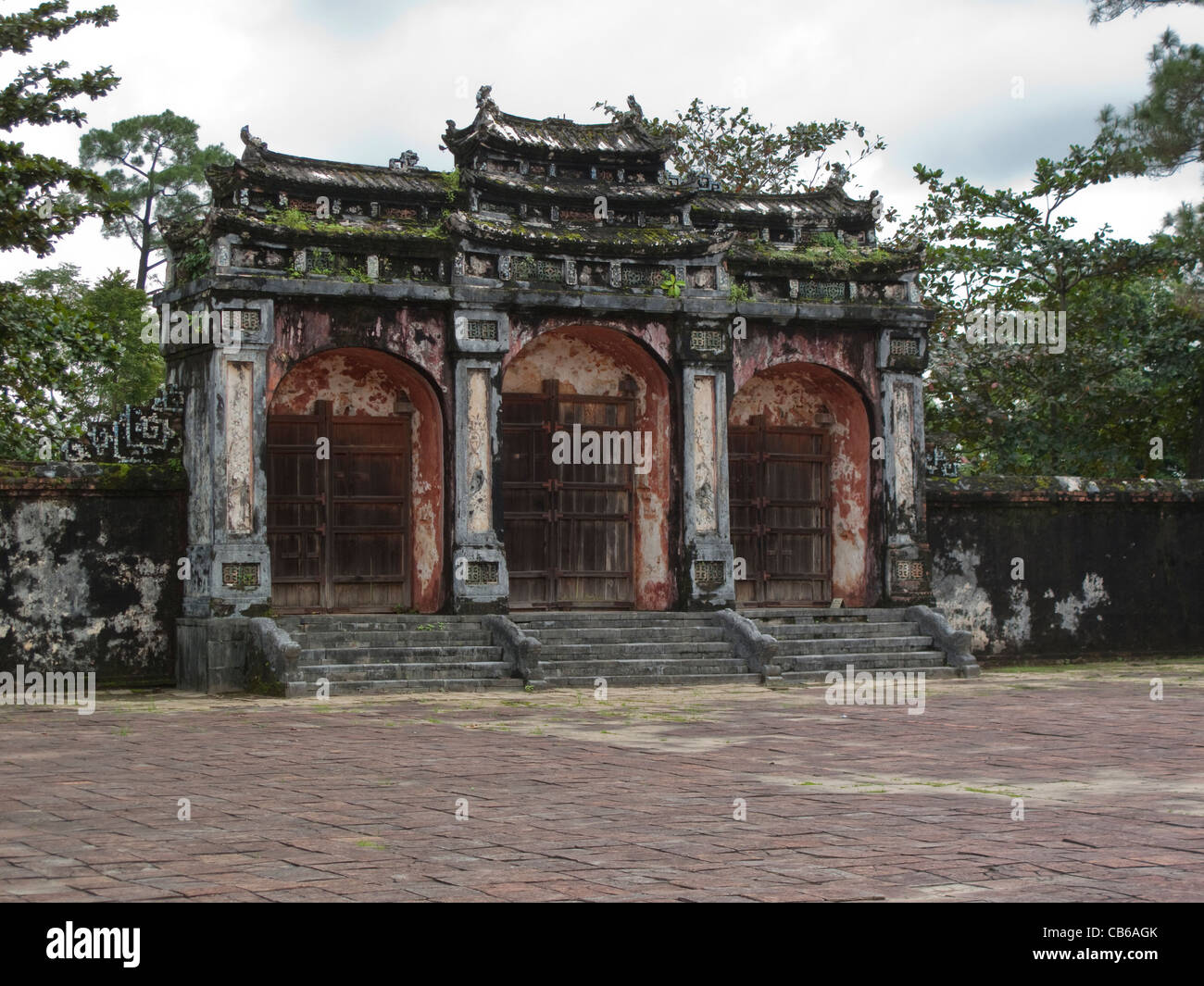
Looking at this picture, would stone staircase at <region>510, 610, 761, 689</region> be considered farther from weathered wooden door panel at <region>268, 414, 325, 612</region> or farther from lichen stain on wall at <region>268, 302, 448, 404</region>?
lichen stain on wall at <region>268, 302, 448, 404</region>

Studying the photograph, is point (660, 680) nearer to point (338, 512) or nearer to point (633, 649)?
point (633, 649)

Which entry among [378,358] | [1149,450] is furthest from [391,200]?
[1149,450]

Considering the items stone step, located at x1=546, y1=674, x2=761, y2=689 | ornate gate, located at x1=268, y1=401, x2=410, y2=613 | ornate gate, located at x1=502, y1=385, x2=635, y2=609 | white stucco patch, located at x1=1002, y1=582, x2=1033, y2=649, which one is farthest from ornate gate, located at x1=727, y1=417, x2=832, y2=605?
ornate gate, located at x1=268, y1=401, x2=410, y2=613

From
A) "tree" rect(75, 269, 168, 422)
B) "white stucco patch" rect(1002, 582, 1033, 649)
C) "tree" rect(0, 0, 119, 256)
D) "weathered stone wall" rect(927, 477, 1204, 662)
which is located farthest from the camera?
"tree" rect(75, 269, 168, 422)

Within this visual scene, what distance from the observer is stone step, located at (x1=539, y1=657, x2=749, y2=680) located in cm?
1562

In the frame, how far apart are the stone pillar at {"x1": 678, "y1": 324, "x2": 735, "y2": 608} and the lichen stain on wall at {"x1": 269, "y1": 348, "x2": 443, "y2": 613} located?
2.86 m

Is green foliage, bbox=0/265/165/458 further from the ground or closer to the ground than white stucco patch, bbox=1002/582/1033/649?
further from the ground

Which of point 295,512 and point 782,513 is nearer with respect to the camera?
point 295,512

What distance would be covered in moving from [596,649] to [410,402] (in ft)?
12.8

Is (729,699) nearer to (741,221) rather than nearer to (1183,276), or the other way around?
(741,221)

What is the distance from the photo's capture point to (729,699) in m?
14.2

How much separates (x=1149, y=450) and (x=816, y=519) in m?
8.38

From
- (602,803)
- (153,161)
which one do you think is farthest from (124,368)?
(602,803)

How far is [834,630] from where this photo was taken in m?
17.5
